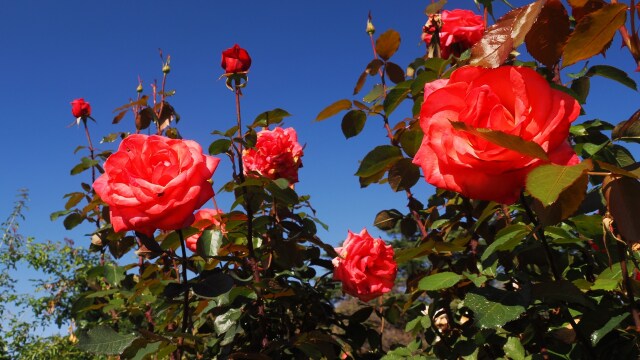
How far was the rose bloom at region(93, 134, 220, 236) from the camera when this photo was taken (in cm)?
109

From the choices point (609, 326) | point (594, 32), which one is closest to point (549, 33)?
point (594, 32)

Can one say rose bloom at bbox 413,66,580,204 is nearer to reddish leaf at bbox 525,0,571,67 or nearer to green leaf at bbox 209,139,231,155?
reddish leaf at bbox 525,0,571,67

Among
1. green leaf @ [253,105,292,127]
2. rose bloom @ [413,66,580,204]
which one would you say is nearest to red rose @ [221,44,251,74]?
green leaf @ [253,105,292,127]

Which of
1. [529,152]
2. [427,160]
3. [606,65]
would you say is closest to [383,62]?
[606,65]

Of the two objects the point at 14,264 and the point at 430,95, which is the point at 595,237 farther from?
the point at 14,264

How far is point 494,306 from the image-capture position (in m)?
0.91

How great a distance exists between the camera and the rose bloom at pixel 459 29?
5.13 ft

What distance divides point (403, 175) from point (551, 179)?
0.81 meters

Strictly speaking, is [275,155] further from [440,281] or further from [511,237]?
[511,237]

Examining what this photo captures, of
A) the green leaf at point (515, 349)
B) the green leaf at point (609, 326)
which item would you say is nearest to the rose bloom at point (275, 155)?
the green leaf at point (515, 349)

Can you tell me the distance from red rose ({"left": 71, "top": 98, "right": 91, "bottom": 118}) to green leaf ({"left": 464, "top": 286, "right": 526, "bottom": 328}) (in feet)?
6.96

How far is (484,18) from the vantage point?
1610mm

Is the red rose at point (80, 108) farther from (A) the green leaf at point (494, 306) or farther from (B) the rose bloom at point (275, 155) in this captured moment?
(A) the green leaf at point (494, 306)

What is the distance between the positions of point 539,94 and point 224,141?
97 centimetres
